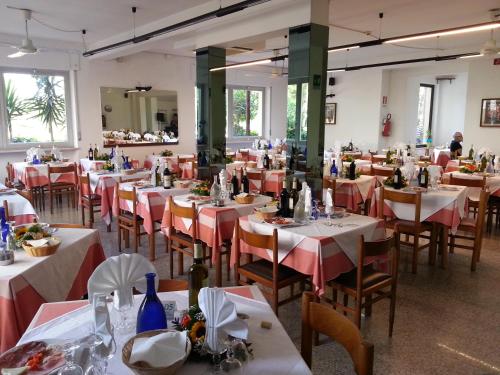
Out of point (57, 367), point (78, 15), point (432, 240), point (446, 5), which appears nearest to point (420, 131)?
point (446, 5)

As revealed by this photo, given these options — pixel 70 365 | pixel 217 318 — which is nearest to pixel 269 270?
pixel 217 318

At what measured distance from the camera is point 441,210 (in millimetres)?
4473

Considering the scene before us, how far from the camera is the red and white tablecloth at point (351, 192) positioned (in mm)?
5680

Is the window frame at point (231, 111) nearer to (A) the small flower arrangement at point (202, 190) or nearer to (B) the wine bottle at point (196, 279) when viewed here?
(A) the small flower arrangement at point (202, 190)

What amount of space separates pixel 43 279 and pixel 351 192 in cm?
426

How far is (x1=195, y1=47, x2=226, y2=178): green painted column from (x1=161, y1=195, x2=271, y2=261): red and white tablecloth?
3.10 m

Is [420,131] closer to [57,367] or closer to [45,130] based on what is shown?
[45,130]

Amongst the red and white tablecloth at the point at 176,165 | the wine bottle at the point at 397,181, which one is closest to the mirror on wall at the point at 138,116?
the red and white tablecloth at the point at 176,165

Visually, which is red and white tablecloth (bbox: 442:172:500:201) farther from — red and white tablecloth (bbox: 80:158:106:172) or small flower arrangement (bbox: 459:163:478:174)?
red and white tablecloth (bbox: 80:158:106:172)

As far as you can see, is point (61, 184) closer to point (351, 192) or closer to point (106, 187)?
point (106, 187)

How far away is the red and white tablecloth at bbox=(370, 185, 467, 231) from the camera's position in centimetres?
441

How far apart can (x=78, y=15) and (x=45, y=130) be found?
3.39 m

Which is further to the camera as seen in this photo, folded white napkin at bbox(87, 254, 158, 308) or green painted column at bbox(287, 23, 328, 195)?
green painted column at bbox(287, 23, 328, 195)

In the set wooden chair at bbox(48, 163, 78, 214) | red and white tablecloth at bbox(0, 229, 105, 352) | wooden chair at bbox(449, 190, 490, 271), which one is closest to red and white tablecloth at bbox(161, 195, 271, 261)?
red and white tablecloth at bbox(0, 229, 105, 352)
